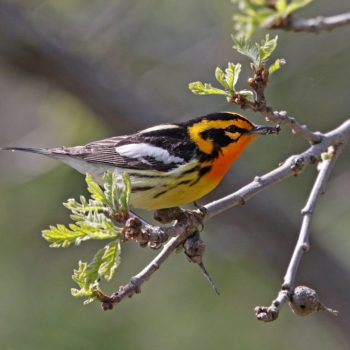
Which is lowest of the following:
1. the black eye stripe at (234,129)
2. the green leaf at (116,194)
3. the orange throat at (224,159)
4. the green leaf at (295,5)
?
the green leaf at (116,194)

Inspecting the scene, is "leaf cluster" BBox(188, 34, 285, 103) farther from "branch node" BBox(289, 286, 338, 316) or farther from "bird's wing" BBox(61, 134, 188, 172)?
"bird's wing" BBox(61, 134, 188, 172)

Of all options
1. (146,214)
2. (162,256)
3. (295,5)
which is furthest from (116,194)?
(146,214)

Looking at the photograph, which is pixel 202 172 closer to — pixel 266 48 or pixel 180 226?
pixel 180 226

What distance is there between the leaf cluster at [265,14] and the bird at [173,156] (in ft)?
3.96

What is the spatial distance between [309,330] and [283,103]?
1.97 m

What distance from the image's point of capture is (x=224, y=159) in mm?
3703

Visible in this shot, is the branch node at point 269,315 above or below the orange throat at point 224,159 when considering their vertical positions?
A: below

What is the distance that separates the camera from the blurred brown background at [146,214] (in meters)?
5.59

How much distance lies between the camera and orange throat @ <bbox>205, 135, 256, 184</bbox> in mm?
3607

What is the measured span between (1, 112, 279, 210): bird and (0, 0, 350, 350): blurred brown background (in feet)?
6.17

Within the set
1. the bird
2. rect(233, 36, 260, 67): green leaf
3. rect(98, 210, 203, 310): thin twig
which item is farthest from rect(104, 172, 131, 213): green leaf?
the bird

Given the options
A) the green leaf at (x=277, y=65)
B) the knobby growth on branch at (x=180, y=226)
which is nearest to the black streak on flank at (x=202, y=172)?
the knobby growth on branch at (x=180, y=226)

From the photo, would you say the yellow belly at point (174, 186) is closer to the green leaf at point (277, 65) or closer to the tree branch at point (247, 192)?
the tree branch at point (247, 192)

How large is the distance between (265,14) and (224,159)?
168cm
